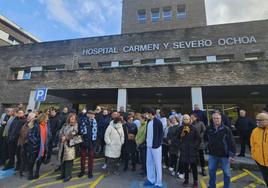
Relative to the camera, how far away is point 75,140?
5.09 metres

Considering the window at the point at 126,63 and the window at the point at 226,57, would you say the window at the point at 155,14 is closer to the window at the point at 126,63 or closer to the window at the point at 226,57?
the window at the point at 126,63

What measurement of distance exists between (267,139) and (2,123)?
8.32 meters

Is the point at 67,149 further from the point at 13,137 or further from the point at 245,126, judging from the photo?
the point at 245,126

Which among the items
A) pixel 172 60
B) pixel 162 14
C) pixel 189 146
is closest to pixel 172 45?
pixel 172 60

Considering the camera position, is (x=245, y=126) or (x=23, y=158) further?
(x=245, y=126)

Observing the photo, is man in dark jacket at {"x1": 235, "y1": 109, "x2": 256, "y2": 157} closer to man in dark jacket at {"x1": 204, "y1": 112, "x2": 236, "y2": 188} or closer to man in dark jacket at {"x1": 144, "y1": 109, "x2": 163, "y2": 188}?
man in dark jacket at {"x1": 204, "y1": 112, "x2": 236, "y2": 188}

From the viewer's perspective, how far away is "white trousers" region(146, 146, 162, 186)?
4.49 meters

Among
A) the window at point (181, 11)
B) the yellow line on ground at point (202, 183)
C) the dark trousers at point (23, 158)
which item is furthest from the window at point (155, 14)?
the dark trousers at point (23, 158)

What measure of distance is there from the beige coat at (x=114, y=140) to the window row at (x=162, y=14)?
697 inches

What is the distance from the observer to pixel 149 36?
14.4 meters

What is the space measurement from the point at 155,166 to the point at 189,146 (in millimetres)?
1019

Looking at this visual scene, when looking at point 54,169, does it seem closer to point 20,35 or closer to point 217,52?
point 217,52

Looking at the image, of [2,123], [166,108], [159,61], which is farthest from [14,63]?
[166,108]

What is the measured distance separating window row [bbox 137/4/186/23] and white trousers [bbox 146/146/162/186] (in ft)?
61.4
